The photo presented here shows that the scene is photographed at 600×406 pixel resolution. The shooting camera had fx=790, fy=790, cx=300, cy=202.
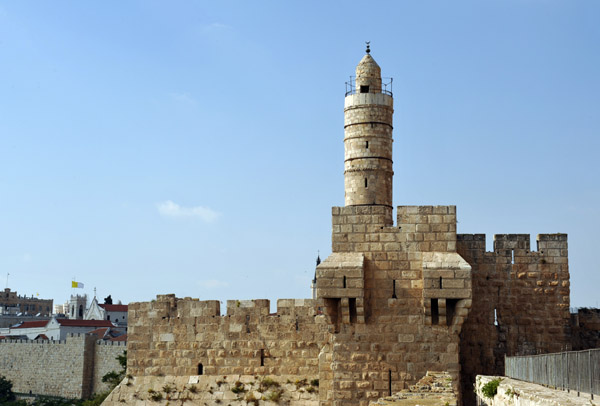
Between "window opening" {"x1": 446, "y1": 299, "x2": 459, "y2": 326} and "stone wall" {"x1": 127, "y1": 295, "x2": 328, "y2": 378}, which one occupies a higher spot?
"window opening" {"x1": 446, "y1": 299, "x2": 459, "y2": 326}

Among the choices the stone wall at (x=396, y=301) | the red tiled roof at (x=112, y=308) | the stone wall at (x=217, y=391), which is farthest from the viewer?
the red tiled roof at (x=112, y=308)

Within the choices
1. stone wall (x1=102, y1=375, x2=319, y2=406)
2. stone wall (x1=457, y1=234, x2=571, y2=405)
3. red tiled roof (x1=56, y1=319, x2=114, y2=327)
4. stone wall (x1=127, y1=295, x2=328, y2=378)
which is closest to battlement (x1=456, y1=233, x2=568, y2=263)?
stone wall (x1=457, y1=234, x2=571, y2=405)

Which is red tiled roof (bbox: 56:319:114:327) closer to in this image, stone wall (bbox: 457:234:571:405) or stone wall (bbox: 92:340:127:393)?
stone wall (bbox: 92:340:127:393)

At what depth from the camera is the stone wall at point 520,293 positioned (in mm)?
14797

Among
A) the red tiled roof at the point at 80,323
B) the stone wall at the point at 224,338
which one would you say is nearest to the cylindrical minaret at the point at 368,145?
the stone wall at the point at 224,338

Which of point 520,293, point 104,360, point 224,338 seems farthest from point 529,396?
point 104,360

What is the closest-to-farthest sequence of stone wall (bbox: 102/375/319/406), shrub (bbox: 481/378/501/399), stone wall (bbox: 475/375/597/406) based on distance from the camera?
stone wall (bbox: 475/375/597/406), shrub (bbox: 481/378/501/399), stone wall (bbox: 102/375/319/406)

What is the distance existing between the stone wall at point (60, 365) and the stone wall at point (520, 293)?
4257 cm

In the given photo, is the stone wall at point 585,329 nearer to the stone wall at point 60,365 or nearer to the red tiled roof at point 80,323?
the stone wall at point 60,365

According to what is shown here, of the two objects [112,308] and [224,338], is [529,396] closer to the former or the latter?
[224,338]

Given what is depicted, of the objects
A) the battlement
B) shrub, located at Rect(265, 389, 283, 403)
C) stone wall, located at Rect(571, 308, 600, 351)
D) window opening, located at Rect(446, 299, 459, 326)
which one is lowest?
shrub, located at Rect(265, 389, 283, 403)

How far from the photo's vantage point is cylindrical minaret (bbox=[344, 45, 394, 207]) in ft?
93.7

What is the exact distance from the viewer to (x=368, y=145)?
94.0 ft

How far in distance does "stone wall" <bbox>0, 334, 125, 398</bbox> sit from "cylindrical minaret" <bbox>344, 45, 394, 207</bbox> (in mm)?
30771
